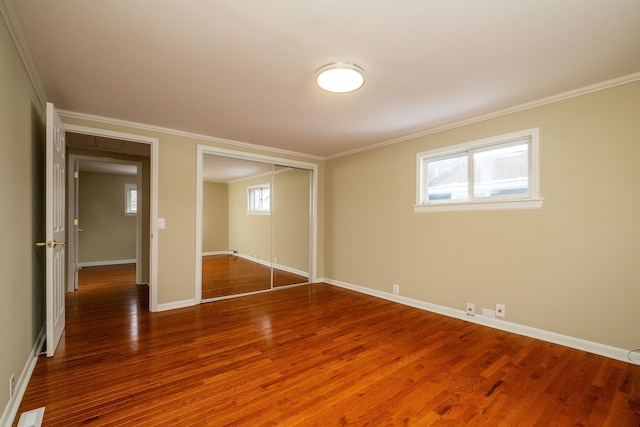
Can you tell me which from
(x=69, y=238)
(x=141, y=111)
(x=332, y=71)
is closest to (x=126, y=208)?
(x=69, y=238)

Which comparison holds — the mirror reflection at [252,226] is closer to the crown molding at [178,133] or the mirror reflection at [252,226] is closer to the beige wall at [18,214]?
the crown molding at [178,133]

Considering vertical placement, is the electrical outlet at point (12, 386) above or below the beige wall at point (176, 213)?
below

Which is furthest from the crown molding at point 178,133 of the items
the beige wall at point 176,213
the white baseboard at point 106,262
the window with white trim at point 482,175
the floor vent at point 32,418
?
the white baseboard at point 106,262

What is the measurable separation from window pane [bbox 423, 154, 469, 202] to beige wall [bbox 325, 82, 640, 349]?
223 mm

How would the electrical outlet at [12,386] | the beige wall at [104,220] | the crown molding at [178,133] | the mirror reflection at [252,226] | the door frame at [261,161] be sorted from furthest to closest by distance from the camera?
the beige wall at [104,220] → the mirror reflection at [252,226] → the door frame at [261,161] → the crown molding at [178,133] → the electrical outlet at [12,386]

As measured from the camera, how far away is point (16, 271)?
192 centimetres

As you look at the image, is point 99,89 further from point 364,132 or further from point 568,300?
point 568,300

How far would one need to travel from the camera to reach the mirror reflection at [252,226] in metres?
4.42

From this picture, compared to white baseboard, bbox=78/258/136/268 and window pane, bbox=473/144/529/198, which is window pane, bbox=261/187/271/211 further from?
white baseboard, bbox=78/258/136/268

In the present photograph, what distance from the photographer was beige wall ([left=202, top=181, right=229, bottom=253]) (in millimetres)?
4287

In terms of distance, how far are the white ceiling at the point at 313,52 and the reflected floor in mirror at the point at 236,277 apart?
2.25 meters

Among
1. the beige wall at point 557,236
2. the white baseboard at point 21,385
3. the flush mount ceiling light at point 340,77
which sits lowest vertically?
the white baseboard at point 21,385

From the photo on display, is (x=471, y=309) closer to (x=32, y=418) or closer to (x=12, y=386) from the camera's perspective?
(x=32, y=418)

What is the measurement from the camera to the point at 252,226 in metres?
5.01
